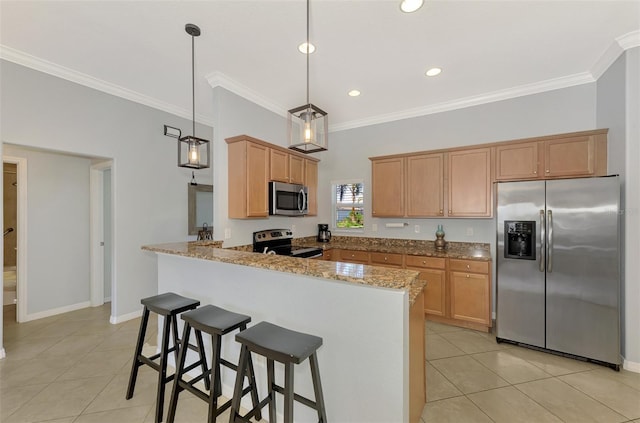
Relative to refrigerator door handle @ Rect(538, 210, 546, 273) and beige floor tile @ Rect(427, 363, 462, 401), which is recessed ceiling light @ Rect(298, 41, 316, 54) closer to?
refrigerator door handle @ Rect(538, 210, 546, 273)

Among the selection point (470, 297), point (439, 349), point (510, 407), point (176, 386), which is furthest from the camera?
point (470, 297)

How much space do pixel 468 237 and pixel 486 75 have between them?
81.6 inches

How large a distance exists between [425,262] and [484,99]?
7.76ft

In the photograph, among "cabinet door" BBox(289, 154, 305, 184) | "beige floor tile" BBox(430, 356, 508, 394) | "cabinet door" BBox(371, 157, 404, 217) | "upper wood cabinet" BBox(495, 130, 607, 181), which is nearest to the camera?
"beige floor tile" BBox(430, 356, 508, 394)

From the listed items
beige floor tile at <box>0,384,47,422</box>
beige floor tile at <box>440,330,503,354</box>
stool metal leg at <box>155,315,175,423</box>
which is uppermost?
stool metal leg at <box>155,315,175,423</box>

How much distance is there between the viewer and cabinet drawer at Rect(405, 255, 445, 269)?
3.49 metres

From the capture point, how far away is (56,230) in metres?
3.78

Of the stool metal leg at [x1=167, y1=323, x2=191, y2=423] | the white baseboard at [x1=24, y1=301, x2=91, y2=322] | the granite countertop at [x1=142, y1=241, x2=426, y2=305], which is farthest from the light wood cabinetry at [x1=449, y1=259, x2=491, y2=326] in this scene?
the white baseboard at [x1=24, y1=301, x2=91, y2=322]

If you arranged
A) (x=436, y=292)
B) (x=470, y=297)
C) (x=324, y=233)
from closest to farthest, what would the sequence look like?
(x=470, y=297) → (x=436, y=292) → (x=324, y=233)

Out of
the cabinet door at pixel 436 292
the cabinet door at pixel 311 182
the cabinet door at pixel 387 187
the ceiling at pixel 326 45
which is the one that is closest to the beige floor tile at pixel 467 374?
the cabinet door at pixel 436 292

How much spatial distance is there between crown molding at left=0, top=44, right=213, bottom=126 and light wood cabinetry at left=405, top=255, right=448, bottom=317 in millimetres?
4134

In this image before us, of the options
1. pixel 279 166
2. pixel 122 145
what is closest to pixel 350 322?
pixel 279 166

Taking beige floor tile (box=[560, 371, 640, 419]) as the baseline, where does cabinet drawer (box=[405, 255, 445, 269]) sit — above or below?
above

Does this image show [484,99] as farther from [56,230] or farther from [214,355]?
[56,230]
